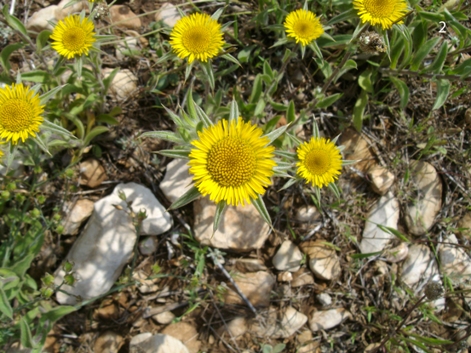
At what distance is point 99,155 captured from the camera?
4.61m

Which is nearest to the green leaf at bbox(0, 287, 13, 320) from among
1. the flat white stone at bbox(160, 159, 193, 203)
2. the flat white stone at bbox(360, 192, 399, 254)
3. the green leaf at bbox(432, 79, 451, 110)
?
the flat white stone at bbox(160, 159, 193, 203)

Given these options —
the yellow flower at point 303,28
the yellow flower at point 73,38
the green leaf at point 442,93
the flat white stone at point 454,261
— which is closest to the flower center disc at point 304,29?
the yellow flower at point 303,28

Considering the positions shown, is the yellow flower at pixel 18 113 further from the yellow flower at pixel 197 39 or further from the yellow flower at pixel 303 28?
the yellow flower at pixel 303 28

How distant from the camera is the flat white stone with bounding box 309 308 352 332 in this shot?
455 cm

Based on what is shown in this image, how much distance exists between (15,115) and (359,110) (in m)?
3.69

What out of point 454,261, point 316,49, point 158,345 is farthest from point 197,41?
point 454,261

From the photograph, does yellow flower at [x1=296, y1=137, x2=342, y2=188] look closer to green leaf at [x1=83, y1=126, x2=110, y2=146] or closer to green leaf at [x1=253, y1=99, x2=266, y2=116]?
green leaf at [x1=253, y1=99, x2=266, y2=116]

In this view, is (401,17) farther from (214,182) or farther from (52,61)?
(52,61)

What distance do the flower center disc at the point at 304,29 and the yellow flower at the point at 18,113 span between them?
2513 millimetres

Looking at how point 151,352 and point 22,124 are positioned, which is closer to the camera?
point 22,124

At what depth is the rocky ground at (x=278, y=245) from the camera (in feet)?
14.5

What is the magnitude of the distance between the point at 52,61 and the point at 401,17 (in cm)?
408

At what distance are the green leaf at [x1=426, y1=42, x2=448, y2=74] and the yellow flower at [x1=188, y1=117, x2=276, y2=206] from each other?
2.44 meters

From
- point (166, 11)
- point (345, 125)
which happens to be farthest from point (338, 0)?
point (166, 11)
